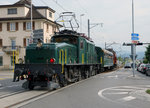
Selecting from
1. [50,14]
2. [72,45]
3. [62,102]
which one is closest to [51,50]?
[72,45]

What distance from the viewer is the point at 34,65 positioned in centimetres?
1220

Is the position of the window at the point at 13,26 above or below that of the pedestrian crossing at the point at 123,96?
above

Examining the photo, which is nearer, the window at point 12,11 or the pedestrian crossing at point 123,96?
the pedestrian crossing at point 123,96

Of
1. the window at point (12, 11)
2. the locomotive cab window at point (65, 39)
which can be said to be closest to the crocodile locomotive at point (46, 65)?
the locomotive cab window at point (65, 39)

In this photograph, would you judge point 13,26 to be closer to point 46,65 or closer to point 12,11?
point 12,11

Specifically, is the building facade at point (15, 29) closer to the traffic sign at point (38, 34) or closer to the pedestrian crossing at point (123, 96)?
the traffic sign at point (38, 34)

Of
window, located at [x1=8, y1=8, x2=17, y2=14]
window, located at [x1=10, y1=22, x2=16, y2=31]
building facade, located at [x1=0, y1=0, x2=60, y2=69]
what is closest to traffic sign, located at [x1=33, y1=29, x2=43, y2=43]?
building facade, located at [x1=0, y1=0, x2=60, y2=69]

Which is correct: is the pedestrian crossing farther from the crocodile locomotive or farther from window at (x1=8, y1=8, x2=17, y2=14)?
window at (x1=8, y1=8, x2=17, y2=14)

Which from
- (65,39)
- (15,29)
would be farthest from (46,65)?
(15,29)

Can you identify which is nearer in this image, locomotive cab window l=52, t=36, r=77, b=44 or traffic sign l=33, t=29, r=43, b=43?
locomotive cab window l=52, t=36, r=77, b=44

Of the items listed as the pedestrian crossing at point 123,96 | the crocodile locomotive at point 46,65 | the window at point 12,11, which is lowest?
the pedestrian crossing at point 123,96

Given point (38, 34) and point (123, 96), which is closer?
point (123, 96)

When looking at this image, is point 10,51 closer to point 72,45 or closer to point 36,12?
point 36,12

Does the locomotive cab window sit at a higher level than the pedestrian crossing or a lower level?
higher
